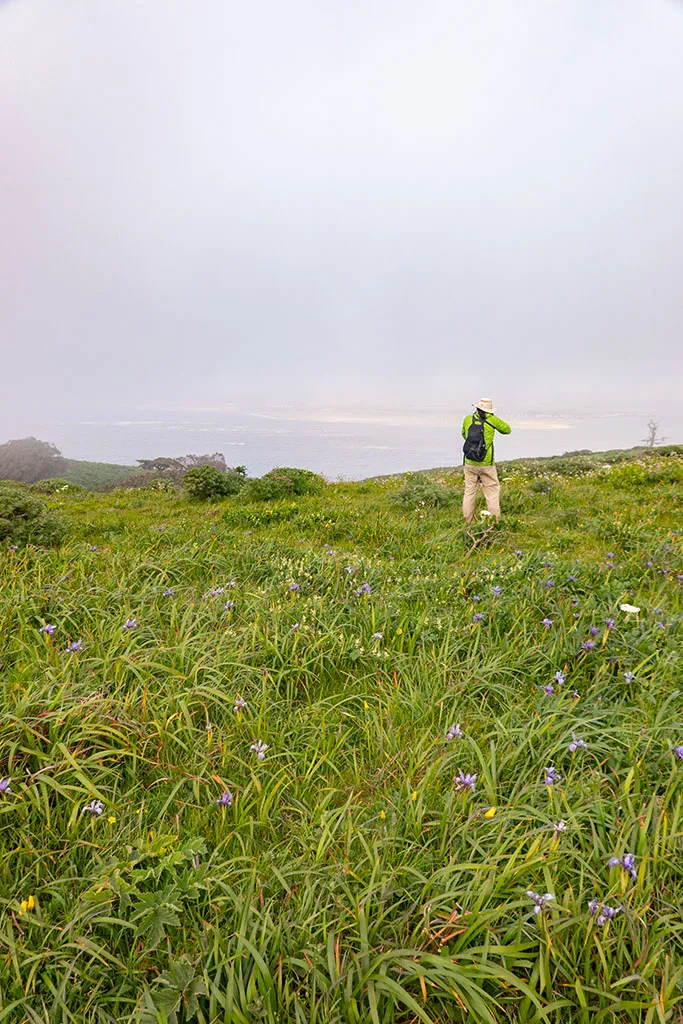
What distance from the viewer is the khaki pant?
32.1 ft

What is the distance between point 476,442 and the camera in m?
9.53

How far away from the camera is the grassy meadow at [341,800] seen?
191 centimetres

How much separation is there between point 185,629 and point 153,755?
1.35m

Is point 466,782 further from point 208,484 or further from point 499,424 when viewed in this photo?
point 208,484

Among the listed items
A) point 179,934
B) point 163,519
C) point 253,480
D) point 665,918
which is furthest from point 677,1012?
point 253,480

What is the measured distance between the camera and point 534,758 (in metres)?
2.98

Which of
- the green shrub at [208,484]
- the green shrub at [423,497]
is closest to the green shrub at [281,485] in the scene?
the green shrub at [208,484]

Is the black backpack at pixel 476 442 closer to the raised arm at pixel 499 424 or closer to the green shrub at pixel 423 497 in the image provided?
the raised arm at pixel 499 424

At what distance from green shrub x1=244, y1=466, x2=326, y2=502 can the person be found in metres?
5.71

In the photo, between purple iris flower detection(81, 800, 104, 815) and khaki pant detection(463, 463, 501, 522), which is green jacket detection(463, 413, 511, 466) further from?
purple iris flower detection(81, 800, 104, 815)

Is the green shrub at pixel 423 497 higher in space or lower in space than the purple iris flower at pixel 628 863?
higher

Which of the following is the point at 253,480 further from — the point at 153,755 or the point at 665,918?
the point at 665,918

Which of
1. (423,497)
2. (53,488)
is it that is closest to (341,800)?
(423,497)

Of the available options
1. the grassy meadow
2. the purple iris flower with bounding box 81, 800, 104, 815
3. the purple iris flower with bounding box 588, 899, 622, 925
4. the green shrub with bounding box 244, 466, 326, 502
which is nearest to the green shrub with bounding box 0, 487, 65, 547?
the grassy meadow
